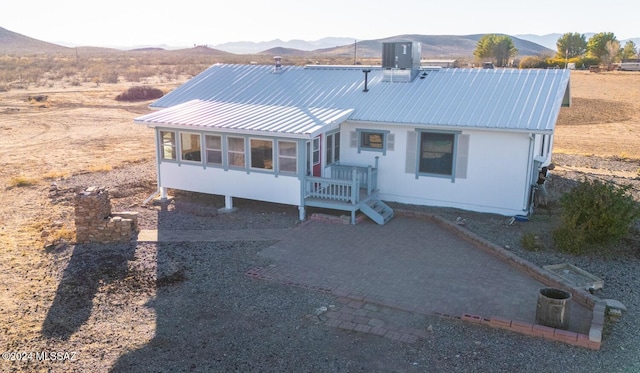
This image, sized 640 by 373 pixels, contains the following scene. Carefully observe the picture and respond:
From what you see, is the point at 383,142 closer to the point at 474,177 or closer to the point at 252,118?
the point at 474,177

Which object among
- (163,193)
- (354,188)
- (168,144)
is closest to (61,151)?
(163,193)

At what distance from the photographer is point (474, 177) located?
14.8 meters

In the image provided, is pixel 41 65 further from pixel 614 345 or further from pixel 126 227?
pixel 614 345

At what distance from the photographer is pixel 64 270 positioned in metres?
11.3

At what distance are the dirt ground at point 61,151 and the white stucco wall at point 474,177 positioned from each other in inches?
291

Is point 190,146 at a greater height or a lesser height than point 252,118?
lesser

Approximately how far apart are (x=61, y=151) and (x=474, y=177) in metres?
18.4

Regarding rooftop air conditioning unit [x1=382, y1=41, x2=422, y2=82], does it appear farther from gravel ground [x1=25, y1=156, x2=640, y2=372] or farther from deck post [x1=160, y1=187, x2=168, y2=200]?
deck post [x1=160, y1=187, x2=168, y2=200]

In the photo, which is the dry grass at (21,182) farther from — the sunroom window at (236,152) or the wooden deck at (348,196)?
the wooden deck at (348,196)

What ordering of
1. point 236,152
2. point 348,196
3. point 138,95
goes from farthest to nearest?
point 138,95, point 236,152, point 348,196

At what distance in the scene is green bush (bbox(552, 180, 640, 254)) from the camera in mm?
11766

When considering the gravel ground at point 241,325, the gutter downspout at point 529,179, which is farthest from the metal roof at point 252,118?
the gutter downspout at point 529,179

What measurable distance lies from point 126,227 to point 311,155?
4.89 metres

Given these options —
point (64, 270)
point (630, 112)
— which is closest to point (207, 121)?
A: point (64, 270)
